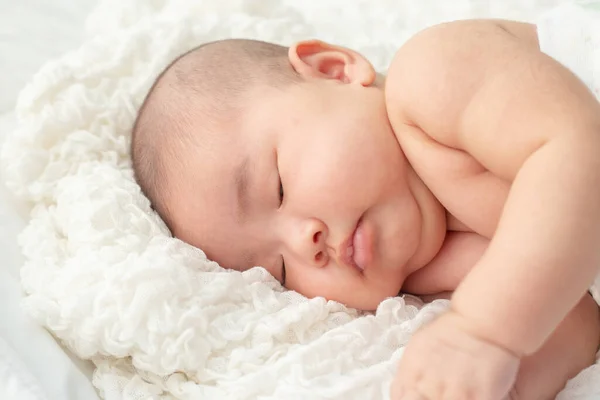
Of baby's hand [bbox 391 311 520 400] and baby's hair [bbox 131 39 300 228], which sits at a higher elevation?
baby's hair [bbox 131 39 300 228]

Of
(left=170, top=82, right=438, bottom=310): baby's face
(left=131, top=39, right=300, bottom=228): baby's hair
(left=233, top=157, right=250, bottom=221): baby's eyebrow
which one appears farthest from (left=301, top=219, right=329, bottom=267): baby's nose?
(left=131, top=39, right=300, bottom=228): baby's hair

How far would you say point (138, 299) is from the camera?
105 centimetres

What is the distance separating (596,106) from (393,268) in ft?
1.25

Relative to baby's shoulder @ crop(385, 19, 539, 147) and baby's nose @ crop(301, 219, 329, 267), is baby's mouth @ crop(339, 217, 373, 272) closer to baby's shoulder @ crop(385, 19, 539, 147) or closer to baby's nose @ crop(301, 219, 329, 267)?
baby's nose @ crop(301, 219, 329, 267)

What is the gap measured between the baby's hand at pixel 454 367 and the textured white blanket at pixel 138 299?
168mm

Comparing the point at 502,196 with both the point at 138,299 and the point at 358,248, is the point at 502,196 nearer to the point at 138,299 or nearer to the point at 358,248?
the point at 358,248

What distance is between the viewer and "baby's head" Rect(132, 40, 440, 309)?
1103 millimetres

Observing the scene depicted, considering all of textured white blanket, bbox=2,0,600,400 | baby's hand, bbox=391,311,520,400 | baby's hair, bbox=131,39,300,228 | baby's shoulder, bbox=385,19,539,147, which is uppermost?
baby's shoulder, bbox=385,19,539,147

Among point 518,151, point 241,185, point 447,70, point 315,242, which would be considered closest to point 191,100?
point 241,185

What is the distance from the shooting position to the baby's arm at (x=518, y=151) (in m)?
0.81

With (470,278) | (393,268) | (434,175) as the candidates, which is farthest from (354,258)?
(470,278)

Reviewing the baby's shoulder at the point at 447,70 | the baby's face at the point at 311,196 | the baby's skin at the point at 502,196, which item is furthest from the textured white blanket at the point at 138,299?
the baby's shoulder at the point at 447,70

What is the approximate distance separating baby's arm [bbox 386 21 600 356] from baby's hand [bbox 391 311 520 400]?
15 millimetres

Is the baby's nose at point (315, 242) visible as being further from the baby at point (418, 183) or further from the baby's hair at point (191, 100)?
the baby's hair at point (191, 100)
